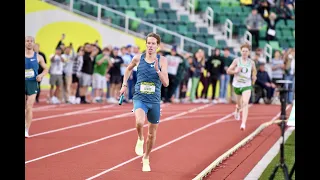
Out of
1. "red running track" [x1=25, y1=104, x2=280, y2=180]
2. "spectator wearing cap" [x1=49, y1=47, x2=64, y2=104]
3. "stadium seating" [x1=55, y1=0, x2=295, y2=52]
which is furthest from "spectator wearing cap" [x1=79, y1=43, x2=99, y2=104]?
"stadium seating" [x1=55, y1=0, x2=295, y2=52]

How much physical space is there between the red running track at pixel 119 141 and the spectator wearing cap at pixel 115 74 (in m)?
1.46

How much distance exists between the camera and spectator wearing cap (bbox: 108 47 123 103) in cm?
2717

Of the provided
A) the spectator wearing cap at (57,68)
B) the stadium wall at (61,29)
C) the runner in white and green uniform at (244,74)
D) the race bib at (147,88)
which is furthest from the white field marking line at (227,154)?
the stadium wall at (61,29)

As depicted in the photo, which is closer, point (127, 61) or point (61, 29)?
point (127, 61)

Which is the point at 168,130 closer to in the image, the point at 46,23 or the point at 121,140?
the point at 121,140

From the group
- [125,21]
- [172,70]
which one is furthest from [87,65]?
[125,21]

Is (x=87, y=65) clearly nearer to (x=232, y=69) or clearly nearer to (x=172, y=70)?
(x=172, y=70)

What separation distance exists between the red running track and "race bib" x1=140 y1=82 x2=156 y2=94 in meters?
1.22

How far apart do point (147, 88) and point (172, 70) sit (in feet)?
52.6

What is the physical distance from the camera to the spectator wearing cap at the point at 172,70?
28094mm

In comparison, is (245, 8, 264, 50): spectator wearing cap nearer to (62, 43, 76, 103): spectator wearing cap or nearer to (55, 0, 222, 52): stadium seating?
(55, 0, 222, 52): stadium seating

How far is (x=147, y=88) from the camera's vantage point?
1220 centimetres

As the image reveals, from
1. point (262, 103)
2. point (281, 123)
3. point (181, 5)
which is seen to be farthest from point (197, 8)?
point (281, 123)

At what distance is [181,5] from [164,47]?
21.5 feet
